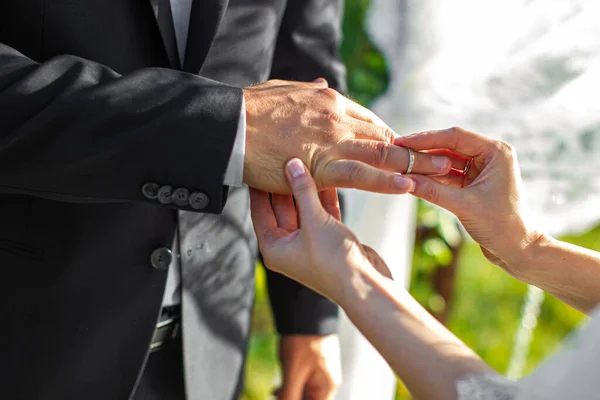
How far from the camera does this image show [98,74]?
1260mm

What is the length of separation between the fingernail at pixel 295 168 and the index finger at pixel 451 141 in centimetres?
24

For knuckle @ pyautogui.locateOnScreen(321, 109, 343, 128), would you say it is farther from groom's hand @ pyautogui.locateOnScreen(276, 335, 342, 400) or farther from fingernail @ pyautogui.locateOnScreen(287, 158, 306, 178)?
groom's hand @ pyautogui.locateOnScreen(276, 335, 342, 400)

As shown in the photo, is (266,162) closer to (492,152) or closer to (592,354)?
(492,152)

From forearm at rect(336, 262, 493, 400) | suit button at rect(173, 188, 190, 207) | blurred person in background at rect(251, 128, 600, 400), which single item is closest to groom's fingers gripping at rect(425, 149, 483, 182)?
blurred person in background at rect(251, 128, 600, 400)

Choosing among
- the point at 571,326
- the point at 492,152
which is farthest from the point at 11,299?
the point at 571,326

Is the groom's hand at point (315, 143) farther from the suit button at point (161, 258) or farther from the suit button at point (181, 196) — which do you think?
the suit button at point (161, 258)

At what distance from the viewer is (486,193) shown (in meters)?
1.40


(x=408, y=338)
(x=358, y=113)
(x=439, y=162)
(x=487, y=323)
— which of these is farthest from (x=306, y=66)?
(x=487, y=323)

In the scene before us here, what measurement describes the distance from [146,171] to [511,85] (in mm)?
1341

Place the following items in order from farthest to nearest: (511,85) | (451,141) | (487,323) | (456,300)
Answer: (456,300)
(487,323)
(511,85)
(451,141)

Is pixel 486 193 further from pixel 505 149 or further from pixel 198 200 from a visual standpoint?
pixel 198 200

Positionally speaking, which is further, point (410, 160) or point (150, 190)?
point (410, 160)

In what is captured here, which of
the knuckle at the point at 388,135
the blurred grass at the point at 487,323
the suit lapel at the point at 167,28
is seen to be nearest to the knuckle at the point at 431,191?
the knuckle at the point at 388,135

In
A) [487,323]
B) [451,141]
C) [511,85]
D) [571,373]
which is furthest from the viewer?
[487,323]
